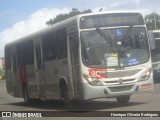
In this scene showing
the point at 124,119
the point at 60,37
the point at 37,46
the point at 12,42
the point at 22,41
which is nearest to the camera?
the point at 124,119

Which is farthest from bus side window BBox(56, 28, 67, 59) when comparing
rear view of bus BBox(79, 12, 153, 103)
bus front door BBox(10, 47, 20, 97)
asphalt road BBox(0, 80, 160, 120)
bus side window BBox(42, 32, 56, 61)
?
bus front door BBox(10, 47, 20, 97)

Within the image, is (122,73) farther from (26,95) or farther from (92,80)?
(26,95)

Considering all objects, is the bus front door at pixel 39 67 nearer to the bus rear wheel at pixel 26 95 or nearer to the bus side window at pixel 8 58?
the bus rear wheel at pixel 26 95

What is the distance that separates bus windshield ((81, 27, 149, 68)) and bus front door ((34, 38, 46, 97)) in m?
4.52

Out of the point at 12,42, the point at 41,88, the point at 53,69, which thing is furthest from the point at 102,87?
the point at 12,42

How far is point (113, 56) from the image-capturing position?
50.1 feet

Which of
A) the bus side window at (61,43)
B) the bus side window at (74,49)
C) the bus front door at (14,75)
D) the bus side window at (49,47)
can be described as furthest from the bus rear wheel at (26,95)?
the bus side window at (74,49)

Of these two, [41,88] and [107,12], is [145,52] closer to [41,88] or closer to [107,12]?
[107,12]

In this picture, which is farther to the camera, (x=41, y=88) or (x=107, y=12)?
(x=41, y=88)

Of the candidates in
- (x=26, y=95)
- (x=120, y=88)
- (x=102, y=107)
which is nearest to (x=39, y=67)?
(x=26, y=95)

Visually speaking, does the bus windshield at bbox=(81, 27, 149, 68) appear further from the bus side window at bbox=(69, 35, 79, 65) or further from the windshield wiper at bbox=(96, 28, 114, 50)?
the bus side window at bbox=(69, 35, 79, 65)

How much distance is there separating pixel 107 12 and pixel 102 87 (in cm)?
256

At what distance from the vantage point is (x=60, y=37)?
56.1 ft

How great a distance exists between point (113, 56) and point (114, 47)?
11.8 inches
